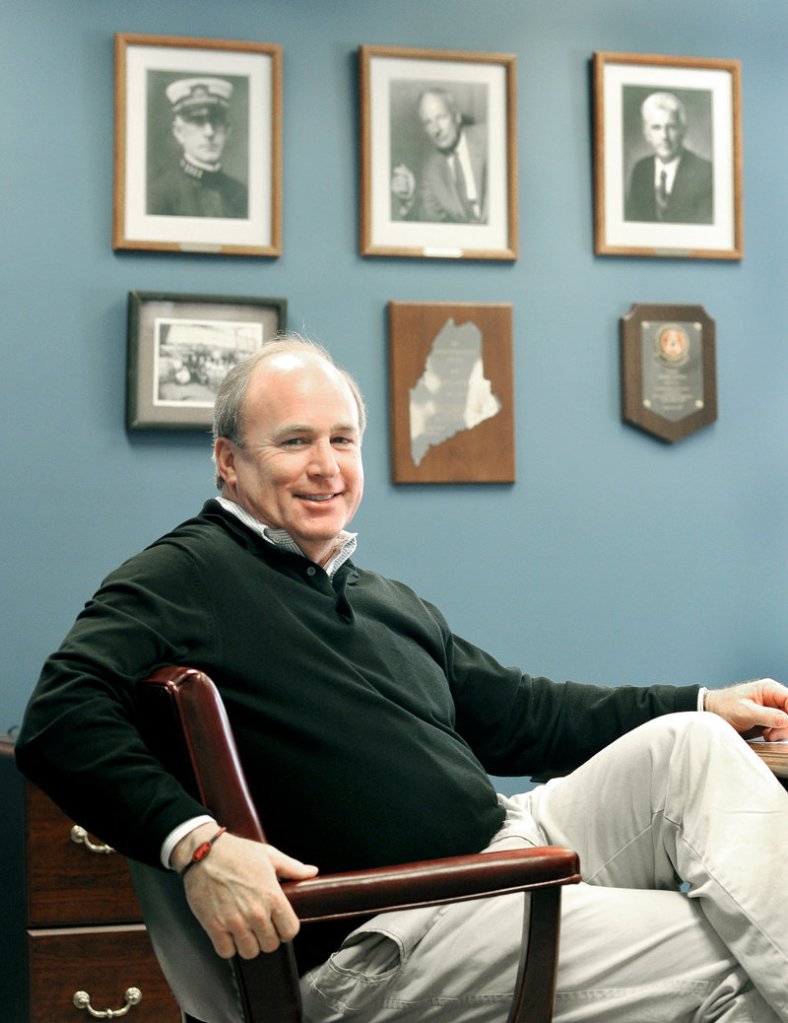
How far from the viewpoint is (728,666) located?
361cm

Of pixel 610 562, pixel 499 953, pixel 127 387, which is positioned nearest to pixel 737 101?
pixel 610 562

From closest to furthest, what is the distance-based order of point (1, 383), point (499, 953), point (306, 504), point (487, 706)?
point (499, 953)
point (306, 504)
point (487, 706)
point (1, 383)

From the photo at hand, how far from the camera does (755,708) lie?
2129 millimetres

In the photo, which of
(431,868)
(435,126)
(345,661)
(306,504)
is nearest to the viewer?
(431,868)

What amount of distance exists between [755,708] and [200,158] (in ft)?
6.84

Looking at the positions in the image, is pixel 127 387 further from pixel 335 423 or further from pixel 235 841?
pixel 235 841

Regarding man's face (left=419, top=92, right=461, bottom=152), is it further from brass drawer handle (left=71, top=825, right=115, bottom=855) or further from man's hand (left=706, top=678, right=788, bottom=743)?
brass drawer handle (left=71, top=825, right=115, bottom=855)

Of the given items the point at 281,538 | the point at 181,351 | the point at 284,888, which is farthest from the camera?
the point at 181,351

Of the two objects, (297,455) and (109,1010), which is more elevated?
(297,455)

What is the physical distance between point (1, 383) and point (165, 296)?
1.54 ft

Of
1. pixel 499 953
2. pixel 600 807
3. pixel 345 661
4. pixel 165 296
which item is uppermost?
pixel 165 296

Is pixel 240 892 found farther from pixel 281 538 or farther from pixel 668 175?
pixel 668 175

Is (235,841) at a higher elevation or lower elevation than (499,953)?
higher

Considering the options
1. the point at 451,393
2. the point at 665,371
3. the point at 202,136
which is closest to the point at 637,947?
the point at 451,393
